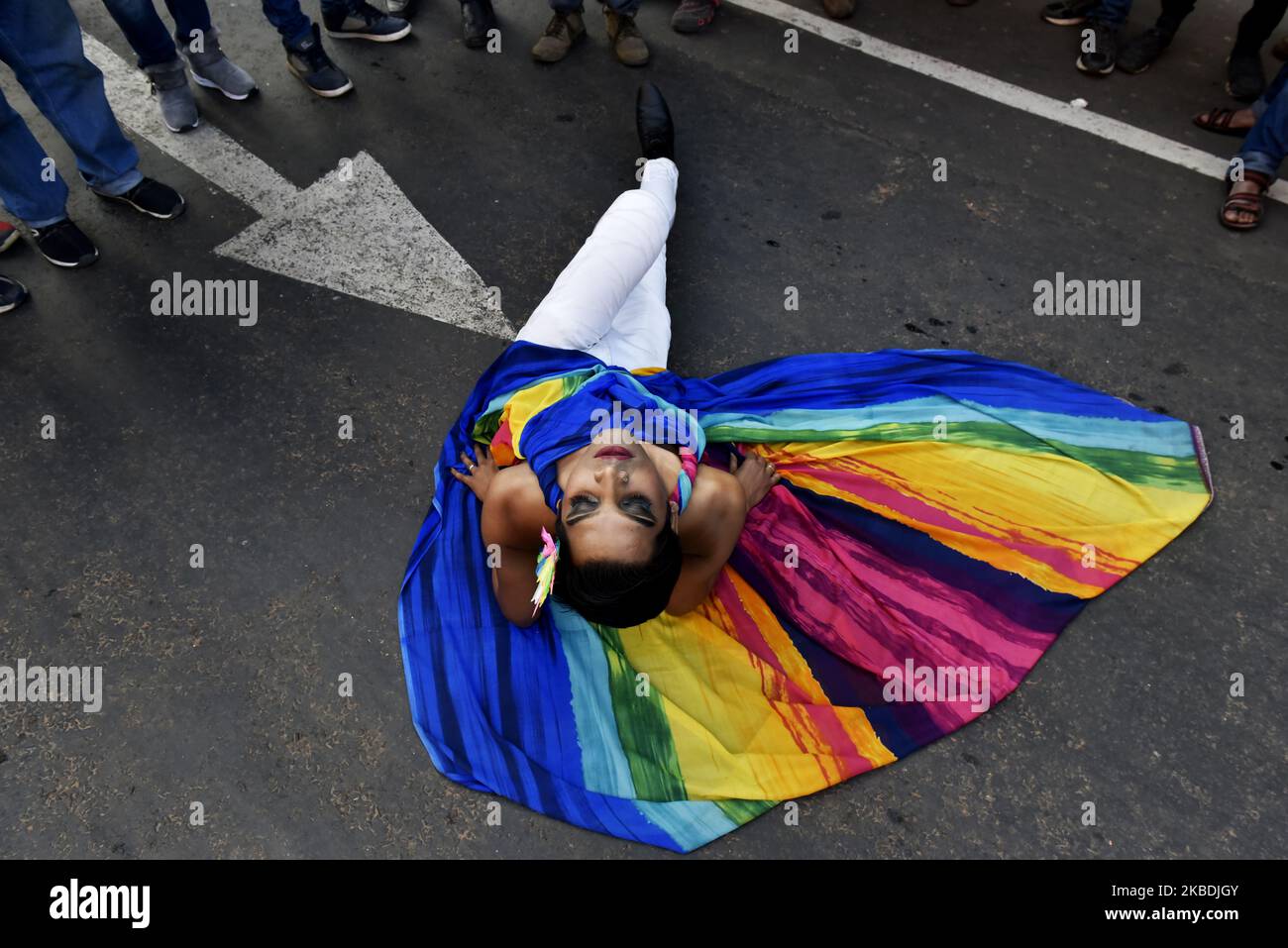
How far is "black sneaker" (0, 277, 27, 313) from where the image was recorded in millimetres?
4316

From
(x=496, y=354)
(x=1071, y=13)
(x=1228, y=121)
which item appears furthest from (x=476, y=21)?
(x=1228, y=121)

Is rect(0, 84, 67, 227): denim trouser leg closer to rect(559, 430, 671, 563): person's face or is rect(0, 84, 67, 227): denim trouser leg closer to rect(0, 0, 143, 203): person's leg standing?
rect(0, 0, 143, 203): person's leg standing

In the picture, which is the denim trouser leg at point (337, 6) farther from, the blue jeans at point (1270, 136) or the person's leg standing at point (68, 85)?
the blue jeans at point (1270, 136)

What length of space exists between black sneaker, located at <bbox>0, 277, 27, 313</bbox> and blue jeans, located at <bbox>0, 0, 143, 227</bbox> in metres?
0.30

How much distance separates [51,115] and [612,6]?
9.16 ft

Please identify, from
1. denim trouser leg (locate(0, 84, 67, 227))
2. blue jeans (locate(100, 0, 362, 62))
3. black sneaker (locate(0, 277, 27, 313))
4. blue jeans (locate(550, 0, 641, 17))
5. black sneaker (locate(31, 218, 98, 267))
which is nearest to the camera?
denim trouser leg (locate(0, 84, 67, 227))

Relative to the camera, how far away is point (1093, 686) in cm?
323

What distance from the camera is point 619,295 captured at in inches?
148

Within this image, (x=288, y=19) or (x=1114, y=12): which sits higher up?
(x=1114, y=12)

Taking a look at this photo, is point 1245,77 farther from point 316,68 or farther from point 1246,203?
point 316,68

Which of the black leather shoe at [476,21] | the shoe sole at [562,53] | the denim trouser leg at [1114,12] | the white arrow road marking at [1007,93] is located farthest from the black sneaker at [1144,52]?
the black leather shoe at [476,21]

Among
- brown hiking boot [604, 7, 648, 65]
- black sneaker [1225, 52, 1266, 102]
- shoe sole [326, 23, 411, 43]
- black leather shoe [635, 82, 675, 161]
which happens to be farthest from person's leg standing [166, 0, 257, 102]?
black sneaker [1225, 52, 1266, 102]

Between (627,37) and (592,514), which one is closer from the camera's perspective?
(592,514)
